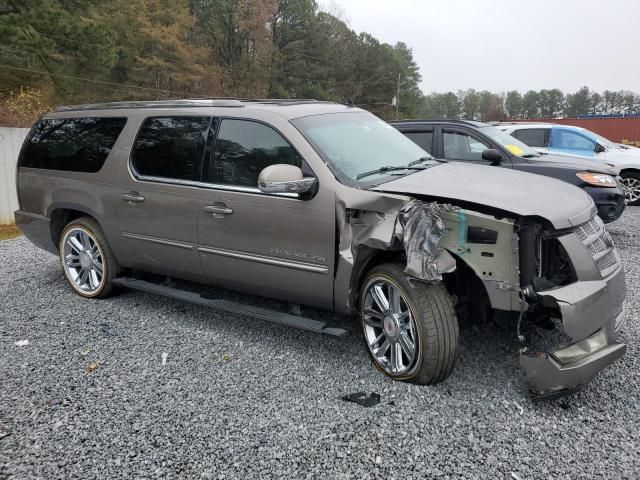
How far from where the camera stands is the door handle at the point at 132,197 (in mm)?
4328

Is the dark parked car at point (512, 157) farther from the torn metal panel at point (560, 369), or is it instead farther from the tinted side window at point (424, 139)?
the torn metal panel at point (560, 369)

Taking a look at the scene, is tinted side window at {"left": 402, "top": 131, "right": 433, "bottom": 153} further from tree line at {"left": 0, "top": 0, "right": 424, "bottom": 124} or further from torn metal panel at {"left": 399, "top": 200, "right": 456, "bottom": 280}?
tree line at {"left": 0, "top": 0, "right": 424, "bottom": 124}

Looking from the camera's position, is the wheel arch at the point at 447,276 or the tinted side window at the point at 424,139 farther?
the tinted side window at the point at 424,139

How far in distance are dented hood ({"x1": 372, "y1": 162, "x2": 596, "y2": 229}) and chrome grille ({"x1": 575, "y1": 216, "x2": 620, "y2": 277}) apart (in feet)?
0.22

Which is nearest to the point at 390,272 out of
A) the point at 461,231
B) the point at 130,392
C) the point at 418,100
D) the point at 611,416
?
the point at 461,231

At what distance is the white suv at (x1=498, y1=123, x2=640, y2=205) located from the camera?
10.4 meters

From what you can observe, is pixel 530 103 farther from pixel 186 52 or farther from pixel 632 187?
pixel 632 187

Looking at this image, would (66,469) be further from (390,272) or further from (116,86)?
(116,86)

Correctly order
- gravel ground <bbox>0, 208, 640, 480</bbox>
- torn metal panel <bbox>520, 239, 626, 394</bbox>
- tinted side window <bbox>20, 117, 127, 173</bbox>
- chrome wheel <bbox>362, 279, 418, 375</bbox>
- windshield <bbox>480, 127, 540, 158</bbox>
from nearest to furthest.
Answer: gravel ground <bbox>0, 208, 640, 480</bbox>, torn metal panel <bbox>520, 239, 626, 394</bbox>, chrome wheel <bbox>362, 279, 418, 375</bbox>, tinted side window <bbox>20, 117, 127, 173</bbox>, windshield <bbox>480, 127, 540, 158</bbox>

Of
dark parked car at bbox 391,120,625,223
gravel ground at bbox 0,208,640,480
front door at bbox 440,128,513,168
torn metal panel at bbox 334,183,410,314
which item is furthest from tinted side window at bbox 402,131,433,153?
torn metal panel at bbox 334,183,410,314

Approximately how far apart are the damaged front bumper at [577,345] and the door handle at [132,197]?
3295 mm

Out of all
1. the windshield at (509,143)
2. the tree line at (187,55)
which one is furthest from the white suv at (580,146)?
the tree line at (187,55)

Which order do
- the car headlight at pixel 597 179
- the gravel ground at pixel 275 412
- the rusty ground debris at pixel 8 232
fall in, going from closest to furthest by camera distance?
the gravel ground at pixel 275 412, the car headlight at pixel 597 179, the rusty ground debris at pixel 8 232

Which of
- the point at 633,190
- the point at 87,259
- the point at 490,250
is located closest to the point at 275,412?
the point at 490,250
